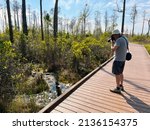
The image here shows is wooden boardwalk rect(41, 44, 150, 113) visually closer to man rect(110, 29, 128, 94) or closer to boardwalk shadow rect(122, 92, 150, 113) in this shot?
boardwalk shadow rect(122, 92, 150, 113)

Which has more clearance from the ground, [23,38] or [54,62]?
[23,38]

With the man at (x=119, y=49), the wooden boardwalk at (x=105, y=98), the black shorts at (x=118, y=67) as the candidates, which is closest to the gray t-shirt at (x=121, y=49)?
the man at (x=119, y=49)

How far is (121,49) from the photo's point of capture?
19.5 feet

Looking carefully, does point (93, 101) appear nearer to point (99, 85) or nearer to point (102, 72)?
point (99, 85)

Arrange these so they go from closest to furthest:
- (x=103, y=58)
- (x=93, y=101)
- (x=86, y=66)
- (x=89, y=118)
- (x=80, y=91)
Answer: (x=89, y=118)
(x=93, y=101)
(x=80, y=91)
(x=86, y=66)
(x=103, y=58)

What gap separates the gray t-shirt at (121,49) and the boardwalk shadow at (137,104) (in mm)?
971

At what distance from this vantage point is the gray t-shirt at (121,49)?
19.3 feet

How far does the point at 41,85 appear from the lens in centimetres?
923

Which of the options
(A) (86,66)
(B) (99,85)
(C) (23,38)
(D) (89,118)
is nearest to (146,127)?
(D) (89,118)

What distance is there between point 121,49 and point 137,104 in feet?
4.58

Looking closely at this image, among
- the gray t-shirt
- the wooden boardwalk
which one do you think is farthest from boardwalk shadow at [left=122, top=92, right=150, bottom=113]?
the gray t-shirt

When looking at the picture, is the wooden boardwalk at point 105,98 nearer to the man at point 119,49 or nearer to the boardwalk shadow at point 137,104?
the boardwalk shadow at point 137,104

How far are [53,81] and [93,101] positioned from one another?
197 inches

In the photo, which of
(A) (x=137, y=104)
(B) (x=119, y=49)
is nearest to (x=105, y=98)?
(A) (x=137, y=104)
